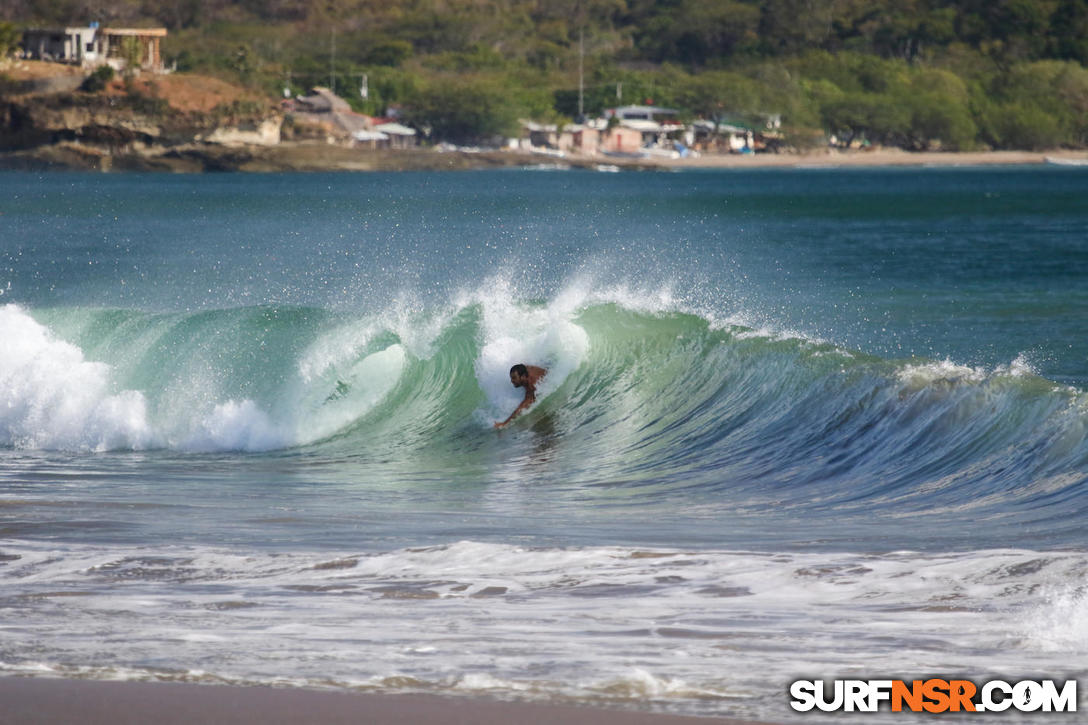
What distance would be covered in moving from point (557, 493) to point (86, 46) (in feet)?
433

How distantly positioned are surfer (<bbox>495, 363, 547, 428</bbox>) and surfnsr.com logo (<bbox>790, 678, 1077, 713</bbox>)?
29.2 feet

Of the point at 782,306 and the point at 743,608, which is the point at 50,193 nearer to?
the point at 782,306

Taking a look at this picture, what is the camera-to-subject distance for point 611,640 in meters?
6.05

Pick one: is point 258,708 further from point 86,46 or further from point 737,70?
point 737,70

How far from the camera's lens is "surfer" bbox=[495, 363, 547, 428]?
1433 cm

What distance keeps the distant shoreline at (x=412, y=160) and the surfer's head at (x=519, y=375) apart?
112 metres

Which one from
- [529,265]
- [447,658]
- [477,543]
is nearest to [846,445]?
[477,543]

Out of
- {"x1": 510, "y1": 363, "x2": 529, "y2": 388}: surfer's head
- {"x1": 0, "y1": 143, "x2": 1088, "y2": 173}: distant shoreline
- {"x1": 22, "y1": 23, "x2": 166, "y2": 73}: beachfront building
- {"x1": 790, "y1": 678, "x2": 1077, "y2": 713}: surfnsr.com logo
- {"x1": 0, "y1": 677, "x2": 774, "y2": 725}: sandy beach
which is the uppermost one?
{"x1": 22, "y1": 23, "x2": 166, "y2": 73}: beachfront building

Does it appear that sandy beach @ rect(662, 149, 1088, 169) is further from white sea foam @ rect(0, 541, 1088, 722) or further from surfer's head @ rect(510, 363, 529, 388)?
white sea foam @ rect(0, 541, 1088, 722)

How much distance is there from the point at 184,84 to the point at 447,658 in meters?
125

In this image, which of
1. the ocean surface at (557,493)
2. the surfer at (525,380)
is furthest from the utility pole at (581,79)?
the surfer at (525,380)

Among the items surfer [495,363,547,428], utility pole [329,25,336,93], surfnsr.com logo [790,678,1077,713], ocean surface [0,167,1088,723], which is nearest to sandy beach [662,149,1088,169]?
utility pole [329,25,336,93]

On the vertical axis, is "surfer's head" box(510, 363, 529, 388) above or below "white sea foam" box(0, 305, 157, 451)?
above

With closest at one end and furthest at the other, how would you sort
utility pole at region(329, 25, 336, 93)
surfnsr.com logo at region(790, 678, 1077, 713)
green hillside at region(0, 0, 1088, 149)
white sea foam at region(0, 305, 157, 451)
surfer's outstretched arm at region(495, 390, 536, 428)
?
1. surfnsr.com logo at region(790, 678, 1077, 713)
2. surfer's outstretched arm at region(495, 390, 536, 428)
3. white sea foam at region(0, 305, 157, 451)
4. green hillside at region(0, 0, 1088, 149)
5. utility pole at region(329, 25, 336, 93)
